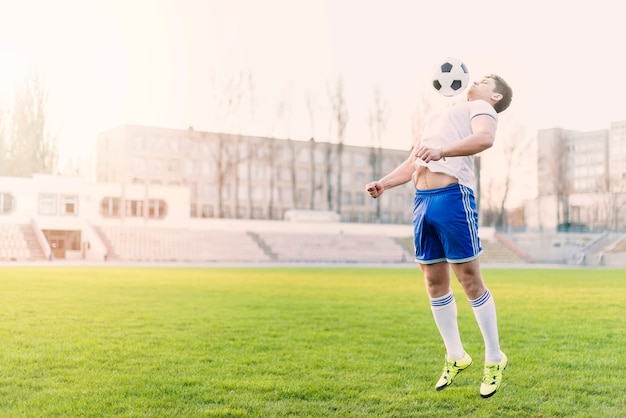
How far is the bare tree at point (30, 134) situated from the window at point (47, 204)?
6.69m

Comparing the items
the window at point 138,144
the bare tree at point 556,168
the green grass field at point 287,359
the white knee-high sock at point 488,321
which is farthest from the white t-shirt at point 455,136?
the window at point 138,144

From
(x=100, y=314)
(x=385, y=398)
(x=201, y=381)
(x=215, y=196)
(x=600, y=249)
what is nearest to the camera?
(x=385, y=398)

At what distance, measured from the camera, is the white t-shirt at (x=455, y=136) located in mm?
4121

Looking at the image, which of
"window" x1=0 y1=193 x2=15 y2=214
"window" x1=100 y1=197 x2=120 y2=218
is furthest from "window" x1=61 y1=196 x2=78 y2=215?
"window" x1=0 y1=193 x2=15 y2=214

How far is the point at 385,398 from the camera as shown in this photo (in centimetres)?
455

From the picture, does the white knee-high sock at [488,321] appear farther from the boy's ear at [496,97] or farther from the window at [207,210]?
the window at [207,210]

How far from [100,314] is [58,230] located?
3191 cm

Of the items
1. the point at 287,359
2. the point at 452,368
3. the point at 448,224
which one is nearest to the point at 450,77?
the point at 448,224

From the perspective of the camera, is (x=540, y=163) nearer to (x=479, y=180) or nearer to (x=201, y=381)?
(x=479, y=180)

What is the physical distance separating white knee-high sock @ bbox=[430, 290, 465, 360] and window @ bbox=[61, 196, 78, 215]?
38735 mm

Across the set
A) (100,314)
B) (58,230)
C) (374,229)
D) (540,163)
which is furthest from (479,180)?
(100,314)

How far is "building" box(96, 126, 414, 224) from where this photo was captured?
188ft

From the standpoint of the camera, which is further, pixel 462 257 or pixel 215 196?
pixel 215 196

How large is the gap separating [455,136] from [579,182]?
159 ft
